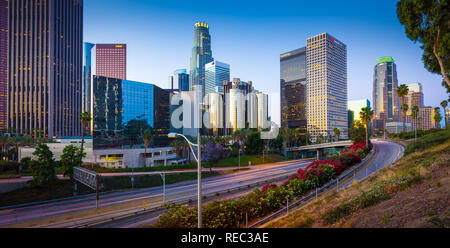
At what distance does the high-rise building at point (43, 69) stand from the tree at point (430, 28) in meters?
163

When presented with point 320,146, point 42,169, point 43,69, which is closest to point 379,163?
point 320,146

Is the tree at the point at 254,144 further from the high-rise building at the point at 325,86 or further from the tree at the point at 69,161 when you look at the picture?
the high-rise building at the point at 325,86

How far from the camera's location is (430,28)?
20.4 meters

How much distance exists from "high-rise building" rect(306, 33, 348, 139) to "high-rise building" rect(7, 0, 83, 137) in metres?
193

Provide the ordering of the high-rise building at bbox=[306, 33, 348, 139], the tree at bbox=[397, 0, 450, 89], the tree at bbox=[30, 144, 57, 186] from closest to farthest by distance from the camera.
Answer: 1. the tree at bbox=[397, 0, 450, 89]
2. the tree at bbox=[30, 144, 57, 186]
3. the high-rise building at bbox=[306, 33, 348, 139]

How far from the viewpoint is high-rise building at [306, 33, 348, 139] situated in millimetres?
178000

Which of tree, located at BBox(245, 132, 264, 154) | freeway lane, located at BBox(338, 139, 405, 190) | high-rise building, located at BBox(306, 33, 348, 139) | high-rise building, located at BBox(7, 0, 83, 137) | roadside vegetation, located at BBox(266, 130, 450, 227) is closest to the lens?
roadside vegetation, located at BBox(266, 130, 450, 227)

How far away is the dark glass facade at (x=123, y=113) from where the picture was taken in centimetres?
6744

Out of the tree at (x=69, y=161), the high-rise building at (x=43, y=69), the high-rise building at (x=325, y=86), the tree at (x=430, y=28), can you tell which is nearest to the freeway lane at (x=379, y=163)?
the tree at (x=430, y=28)

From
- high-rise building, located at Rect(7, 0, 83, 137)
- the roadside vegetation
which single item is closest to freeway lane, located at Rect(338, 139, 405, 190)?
the roadside vegetation

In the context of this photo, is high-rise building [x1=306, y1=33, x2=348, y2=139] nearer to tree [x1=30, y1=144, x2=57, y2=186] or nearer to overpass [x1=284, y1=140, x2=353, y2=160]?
overpass [x1=284, y1=140, x2=353, y2=160]

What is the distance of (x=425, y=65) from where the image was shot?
75.8 ft
